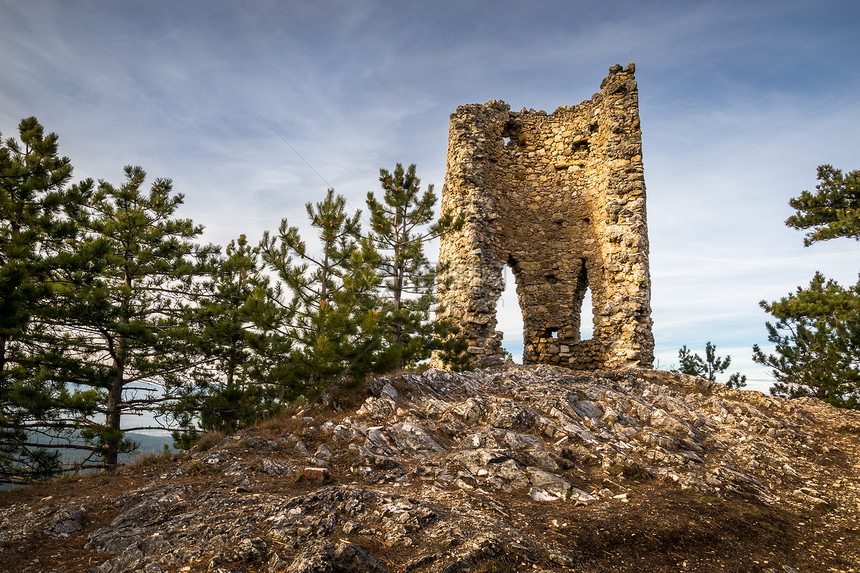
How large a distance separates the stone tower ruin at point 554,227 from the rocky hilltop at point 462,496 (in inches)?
221

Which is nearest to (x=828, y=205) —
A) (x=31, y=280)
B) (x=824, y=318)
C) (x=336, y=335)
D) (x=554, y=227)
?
(x=824, y=318)

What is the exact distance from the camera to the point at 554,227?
16.2 metres

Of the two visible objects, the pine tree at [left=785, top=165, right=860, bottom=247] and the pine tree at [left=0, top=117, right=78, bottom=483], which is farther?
the pine tree at [left=785, top=165, right=860, bottom=247]

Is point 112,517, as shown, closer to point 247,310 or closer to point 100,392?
point 247,310

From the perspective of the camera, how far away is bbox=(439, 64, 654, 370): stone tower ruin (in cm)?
1424

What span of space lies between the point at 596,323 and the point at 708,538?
10.9m

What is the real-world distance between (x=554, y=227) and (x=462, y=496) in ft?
42.1

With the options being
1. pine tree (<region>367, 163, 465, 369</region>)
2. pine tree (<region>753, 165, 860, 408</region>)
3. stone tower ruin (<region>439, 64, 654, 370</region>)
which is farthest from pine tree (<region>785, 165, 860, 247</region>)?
pine tree (<region>367, 163, 465, 369</region>)

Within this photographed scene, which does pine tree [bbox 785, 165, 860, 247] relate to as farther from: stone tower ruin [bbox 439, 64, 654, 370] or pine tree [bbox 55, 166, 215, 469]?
pine tree [bbox 55, 166, 215, 469]

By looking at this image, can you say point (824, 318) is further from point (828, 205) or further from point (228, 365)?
point (228, 365)

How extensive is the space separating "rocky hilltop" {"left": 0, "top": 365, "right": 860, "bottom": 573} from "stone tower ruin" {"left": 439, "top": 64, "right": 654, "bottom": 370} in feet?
18.4

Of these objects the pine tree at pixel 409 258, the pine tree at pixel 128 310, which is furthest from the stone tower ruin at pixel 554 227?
the pine tree at pixel 128 310

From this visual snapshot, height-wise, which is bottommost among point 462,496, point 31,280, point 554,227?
point 462,496

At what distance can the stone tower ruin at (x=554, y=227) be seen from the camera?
14.2m
